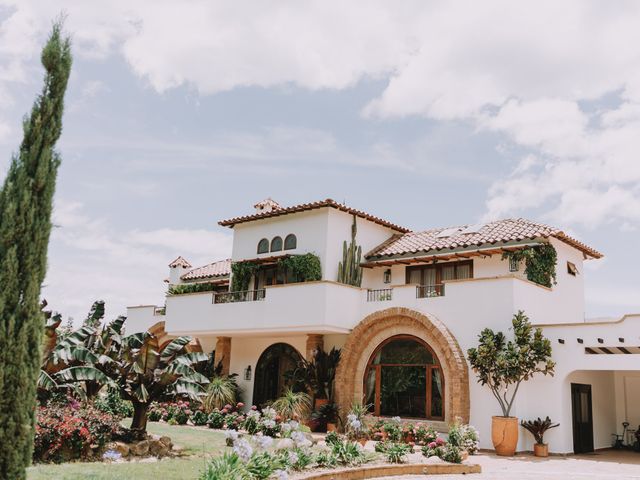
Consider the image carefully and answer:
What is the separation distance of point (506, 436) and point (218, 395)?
11965 millimetres

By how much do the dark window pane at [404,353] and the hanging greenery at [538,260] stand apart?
4.45m

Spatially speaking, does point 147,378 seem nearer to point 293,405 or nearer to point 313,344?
point 293,405

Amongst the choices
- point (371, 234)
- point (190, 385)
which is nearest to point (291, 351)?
point (371, 234)

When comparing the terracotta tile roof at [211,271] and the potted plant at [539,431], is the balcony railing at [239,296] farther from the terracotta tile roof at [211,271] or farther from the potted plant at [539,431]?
the potted plant at [539,431]

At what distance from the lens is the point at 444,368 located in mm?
22078

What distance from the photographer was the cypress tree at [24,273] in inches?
354

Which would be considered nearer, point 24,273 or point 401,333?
point 24,273

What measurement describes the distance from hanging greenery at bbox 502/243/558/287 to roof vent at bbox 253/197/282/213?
1226 centimetres

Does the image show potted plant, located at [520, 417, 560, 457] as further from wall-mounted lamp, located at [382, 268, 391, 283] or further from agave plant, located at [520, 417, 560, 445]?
wall-mounted lamp, located at [382, 268, 391, 283]

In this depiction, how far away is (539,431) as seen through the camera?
2023 cm

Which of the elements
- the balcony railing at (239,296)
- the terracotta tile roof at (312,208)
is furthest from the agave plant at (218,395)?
the terracotta tile roof at (312,208)

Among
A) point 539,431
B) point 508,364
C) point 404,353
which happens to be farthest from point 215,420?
point 539,431

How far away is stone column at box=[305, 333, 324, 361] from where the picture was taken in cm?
2599

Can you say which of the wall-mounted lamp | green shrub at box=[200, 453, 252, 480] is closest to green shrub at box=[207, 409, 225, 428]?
the wall-mounted lamp
